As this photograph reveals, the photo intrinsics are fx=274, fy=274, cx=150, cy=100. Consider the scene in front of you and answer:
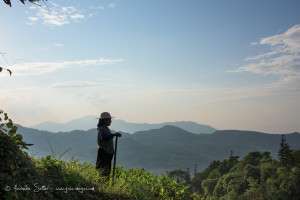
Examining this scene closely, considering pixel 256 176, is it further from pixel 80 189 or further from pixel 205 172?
pixel 80 189

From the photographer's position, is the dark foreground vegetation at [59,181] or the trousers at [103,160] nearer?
the dark foreground vegetation at [59,181]

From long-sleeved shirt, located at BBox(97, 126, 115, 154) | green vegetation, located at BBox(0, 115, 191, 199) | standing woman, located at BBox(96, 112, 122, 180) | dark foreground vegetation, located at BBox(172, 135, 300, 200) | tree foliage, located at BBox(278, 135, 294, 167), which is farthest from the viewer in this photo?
tree foliage, located at BBox(278, 135, 294, 167)

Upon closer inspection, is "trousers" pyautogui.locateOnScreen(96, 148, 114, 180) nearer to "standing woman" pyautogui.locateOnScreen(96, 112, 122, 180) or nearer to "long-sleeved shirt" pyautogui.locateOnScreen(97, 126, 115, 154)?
"standing woman" pyautogui.locateOnScreen(96, 112, 122, 180)

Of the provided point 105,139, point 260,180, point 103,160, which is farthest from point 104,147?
point 260,180

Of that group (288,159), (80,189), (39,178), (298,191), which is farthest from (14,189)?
(288,159)

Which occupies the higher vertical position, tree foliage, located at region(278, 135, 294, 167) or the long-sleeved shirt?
the long-sleeved shirt

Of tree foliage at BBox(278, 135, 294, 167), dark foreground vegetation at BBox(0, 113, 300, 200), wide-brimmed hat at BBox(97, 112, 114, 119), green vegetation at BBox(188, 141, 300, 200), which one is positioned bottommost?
green vegetation at BBox(188, 141, 300, 200)

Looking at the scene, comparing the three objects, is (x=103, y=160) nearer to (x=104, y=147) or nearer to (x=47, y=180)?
(x=104, y=147)

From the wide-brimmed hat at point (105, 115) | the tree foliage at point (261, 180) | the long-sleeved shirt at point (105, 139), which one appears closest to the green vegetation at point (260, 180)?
the tree foliage at point (261, 180)

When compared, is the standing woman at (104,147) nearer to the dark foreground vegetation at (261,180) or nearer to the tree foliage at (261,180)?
the dark foreground vegetation at (261,180)

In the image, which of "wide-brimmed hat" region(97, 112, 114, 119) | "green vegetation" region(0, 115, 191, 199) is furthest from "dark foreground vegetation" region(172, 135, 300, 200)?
"green vegetation" region(0, 115, 191, 199)

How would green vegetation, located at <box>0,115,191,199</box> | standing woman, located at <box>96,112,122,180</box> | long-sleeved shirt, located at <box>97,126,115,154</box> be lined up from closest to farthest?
1. green vegetation, located at <box>0,115,191,199</box>
2. long-sleeved shirt, located at <box>97,126,115,154</box>
3. standing woman, located at <box>96,112,122,180</box>

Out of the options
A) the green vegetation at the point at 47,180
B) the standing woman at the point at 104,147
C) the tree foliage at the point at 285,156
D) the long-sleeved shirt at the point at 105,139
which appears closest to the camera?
the green vegetation at the point at 47,180

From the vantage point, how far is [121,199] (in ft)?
22.7
